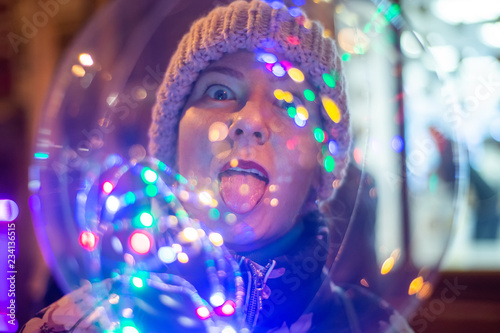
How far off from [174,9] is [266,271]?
0.32 metres

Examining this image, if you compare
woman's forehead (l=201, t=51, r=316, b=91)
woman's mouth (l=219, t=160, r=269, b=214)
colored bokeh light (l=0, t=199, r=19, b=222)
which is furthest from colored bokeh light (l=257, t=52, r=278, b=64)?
colored bokeh light (l=0, t=199, r=19, b=222)

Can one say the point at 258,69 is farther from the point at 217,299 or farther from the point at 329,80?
the point at 217,299

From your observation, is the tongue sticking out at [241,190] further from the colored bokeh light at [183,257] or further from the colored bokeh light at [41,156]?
the colored bokeh light at [41,156]

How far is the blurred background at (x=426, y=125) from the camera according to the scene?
1.58 feet

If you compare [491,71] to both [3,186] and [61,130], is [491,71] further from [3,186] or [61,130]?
[3,186]

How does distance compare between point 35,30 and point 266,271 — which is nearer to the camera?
point 266,271

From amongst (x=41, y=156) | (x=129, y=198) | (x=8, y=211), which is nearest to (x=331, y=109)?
(x=129, y=198)

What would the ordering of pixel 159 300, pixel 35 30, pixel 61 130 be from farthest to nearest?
1. pixel 35 30
2. pixel 61 130
3. pixel 159 300

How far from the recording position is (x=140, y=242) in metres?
0.43

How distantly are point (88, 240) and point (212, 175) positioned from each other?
0.18 metres

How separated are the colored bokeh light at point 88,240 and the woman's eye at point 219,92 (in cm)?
20

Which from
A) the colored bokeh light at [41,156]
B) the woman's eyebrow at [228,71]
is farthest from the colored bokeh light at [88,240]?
the woman's eyebrow at [228,71]

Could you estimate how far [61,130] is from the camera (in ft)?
1.68

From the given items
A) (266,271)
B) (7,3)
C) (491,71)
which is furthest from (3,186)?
(491,71)
